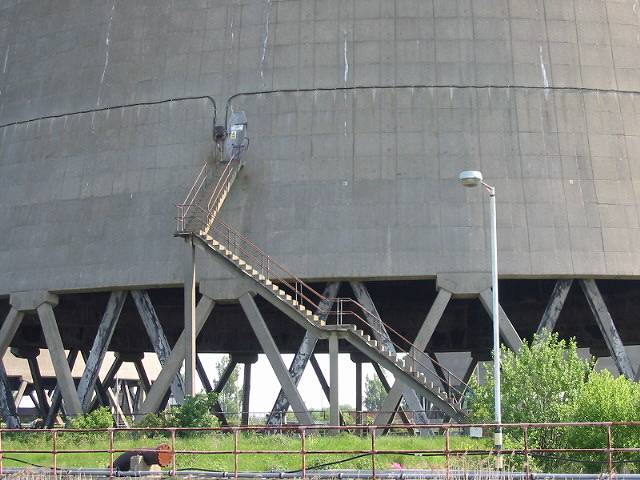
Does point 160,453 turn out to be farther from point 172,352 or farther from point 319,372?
point 319,372

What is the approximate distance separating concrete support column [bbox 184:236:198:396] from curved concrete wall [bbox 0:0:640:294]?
3.35ft

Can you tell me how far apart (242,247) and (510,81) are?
10.1 m

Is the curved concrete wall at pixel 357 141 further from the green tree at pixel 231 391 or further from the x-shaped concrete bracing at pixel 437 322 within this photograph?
the green tree at pixel 231 391

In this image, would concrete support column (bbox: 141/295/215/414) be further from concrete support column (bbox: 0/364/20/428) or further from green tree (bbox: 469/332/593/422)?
green tree (bbox: 469/332/593/422)

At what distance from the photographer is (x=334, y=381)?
108 feet

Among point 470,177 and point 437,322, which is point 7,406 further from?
point 470,177

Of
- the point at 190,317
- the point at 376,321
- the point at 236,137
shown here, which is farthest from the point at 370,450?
the point at 236,137

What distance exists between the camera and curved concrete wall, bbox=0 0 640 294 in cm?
3497

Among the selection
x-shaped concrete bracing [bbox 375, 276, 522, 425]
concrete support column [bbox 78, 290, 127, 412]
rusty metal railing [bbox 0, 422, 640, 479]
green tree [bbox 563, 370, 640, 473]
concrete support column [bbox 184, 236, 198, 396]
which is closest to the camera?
rusty metal railing [bbox 0, 422, 640, 479]

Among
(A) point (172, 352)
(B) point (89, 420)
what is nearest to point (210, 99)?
(A) point (172, 352)

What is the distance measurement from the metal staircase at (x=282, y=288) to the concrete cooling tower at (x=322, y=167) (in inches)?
3.9

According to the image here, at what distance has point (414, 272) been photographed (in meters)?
34.5

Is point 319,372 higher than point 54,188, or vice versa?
point 54,188

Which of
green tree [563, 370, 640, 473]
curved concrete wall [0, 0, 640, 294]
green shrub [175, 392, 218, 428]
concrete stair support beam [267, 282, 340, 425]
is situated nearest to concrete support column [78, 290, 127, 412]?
curved concrete wall [0, 0, 640, 294]
